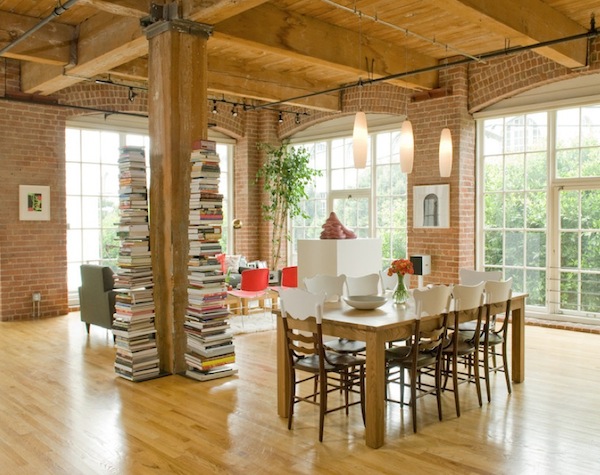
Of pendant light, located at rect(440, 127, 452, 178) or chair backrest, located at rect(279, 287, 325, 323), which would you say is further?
pendant light, located at rect(440, 127, 452, 178)

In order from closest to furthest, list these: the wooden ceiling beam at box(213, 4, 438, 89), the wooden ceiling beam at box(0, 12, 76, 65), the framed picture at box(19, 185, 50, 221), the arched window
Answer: the wooden ceiling beam at box(213, 4, 438, 89), the wooden ceiling beam at box(0, 12, 76, 65), the arched window, the framed picture at box(19, 185, 50, 221)

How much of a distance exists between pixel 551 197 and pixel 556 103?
4.27ft

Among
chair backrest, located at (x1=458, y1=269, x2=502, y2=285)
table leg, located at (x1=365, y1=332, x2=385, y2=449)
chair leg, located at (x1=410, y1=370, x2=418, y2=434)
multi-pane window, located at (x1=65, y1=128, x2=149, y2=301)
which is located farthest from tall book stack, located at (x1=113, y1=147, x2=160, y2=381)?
multi-pane window, located at (x1=65, y1=128, x2=149, y2=301)

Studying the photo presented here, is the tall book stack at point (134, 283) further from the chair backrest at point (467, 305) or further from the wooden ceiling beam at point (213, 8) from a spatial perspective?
the chair backrest at point (467, 305)

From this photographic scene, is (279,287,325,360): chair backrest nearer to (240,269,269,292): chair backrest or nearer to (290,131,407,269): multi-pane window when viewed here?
(240,269,269,292): chair backrest

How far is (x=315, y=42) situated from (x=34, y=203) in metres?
5.30

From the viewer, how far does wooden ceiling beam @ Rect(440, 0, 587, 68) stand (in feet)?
19.2

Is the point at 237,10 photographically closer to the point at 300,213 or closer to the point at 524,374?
the point at 524,374

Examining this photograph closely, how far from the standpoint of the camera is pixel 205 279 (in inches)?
228

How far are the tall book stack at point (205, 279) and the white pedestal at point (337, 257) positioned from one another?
74.9 inches

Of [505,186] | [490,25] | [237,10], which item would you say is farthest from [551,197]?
[237,10]

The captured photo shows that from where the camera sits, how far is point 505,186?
9.13 metres

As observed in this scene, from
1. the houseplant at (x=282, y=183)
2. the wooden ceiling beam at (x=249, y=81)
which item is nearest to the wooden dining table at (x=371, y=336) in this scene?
the wooden ceiling beam at (x=249, y=81)

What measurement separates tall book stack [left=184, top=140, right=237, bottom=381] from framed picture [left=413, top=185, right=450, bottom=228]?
443cm
